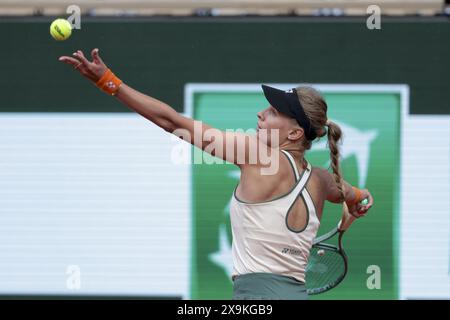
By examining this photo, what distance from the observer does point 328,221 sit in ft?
20.7

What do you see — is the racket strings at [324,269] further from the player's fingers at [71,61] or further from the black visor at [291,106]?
the player's fingers at [71,61]

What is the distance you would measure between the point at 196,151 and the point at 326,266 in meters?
1.42

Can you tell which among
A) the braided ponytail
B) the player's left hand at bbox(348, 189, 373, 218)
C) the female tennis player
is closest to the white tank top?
the female tennis player

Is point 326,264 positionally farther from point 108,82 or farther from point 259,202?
point 108,82

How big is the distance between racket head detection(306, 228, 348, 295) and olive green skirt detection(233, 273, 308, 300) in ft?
4.20

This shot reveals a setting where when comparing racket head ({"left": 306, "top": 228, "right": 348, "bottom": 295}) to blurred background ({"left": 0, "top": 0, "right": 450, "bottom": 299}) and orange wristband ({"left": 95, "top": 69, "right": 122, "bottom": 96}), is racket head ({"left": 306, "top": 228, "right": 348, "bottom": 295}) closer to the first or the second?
blurred background ({"left": 0, "top": 0, "right": 450, "bottom": 299})

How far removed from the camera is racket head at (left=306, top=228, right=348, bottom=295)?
522cm

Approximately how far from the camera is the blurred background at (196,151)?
20.9 feet

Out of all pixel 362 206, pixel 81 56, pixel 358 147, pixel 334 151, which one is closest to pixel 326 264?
pixel 362 206

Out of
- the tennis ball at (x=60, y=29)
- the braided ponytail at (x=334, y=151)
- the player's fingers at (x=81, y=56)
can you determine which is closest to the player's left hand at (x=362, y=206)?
the braided ponytail at (x=334, y=151)

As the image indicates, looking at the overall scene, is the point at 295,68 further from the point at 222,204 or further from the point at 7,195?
the point at 7,195

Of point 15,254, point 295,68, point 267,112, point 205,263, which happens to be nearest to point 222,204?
point 205,263

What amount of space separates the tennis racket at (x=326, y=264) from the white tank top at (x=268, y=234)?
1.20 meters

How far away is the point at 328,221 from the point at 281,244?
255cm
